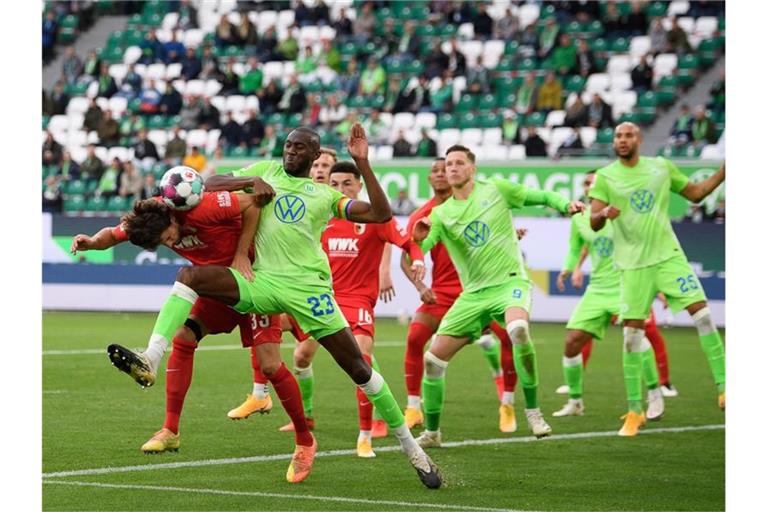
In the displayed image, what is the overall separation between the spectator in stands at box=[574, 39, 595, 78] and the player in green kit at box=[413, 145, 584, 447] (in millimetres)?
18672

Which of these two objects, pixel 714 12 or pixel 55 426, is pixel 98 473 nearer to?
pixel 55 426

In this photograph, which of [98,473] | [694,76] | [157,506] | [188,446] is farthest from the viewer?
[694,76]

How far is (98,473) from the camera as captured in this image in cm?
940

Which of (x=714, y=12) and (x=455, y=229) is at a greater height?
(x=714, y=12)

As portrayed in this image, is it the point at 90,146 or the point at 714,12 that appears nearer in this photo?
the point at 714,12

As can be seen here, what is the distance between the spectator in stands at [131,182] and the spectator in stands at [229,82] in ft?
13.7

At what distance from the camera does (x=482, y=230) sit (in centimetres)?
1168

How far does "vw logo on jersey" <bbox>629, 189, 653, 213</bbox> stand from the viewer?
12.1 m

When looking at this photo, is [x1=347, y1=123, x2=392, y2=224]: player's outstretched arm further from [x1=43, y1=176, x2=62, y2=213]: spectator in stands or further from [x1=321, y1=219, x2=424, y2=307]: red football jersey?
[x1=43, y1=176, x2=62, y2=213]: spectator in stands

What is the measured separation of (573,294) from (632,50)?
6.75 meters

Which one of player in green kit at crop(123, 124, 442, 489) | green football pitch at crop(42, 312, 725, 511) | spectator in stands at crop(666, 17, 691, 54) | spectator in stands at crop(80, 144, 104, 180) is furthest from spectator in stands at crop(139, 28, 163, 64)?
player in green kit at crop(123, 124, 442, 489)

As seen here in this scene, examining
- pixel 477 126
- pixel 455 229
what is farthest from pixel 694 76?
pixel 455 229

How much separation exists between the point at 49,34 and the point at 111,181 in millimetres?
8398
